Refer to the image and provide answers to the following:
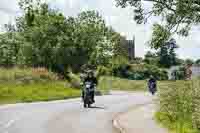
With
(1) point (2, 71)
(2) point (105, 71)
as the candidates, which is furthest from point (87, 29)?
(1) point (2, 71)

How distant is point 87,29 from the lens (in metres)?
87.4

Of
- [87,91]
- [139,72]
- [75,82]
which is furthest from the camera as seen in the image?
[139,72]

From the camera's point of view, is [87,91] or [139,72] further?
[139,72]

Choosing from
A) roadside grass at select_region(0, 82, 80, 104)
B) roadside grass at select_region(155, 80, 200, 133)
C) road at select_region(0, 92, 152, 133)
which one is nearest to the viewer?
roadside grass at select_region(155, 80, 200, 133)

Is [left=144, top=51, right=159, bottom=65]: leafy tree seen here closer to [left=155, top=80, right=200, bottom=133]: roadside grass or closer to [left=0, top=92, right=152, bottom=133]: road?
[left=0, top=92, right=152, bottom=133]: road

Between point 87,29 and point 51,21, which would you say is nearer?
point 51,21

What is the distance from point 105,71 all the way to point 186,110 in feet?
230

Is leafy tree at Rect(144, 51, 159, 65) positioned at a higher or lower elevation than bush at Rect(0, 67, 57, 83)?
higher

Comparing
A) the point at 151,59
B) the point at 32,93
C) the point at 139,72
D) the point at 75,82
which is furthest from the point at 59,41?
the point at 151,59

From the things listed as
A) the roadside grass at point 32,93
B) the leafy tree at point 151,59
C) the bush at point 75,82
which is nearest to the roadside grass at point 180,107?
the roadside grass at point 32,93

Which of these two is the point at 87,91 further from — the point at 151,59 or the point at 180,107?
the point at 151,59

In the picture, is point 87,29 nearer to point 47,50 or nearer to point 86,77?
point 47,50

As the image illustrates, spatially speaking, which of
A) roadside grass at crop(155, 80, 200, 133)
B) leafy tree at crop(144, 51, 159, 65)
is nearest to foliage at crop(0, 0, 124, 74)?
leafy tree at crop(144, 51, 159, 65)

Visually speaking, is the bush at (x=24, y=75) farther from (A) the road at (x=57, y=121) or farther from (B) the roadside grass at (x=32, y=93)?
(A) the road at (x=57, y=121)
